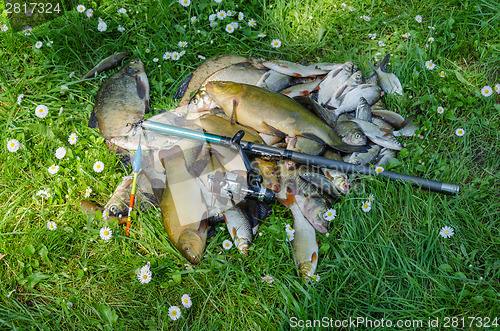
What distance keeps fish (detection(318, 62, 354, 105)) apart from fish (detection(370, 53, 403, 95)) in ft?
1.17

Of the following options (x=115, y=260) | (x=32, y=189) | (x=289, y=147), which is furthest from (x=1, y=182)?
(x=289, y=147)

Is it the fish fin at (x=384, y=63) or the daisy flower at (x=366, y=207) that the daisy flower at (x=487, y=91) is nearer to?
the fish fin at (x=384, y=63)

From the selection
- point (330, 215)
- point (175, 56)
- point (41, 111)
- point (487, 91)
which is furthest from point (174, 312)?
point (487, 91)

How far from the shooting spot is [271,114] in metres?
3.08

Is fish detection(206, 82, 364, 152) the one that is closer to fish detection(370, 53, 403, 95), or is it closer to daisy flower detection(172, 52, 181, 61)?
fish detection(370, 53, 403, 95)

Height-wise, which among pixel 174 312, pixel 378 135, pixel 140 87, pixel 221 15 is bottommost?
pixel 174 312

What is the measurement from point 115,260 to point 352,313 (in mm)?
1759

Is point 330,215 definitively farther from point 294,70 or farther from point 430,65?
point 430,65

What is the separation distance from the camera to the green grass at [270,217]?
102 inches

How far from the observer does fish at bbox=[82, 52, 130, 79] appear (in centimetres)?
386

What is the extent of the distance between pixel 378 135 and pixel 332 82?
679mm

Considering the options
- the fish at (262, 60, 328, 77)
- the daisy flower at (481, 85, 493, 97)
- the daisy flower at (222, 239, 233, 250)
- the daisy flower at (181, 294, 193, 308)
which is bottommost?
the daisy flower at (181, 294, 193, 308)

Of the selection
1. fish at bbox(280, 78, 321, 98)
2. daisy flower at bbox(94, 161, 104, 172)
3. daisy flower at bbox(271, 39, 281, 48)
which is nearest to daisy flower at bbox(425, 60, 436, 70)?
fish at bbox(280, 78, 321, 98)

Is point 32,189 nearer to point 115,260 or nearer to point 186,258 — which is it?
point 115,260
